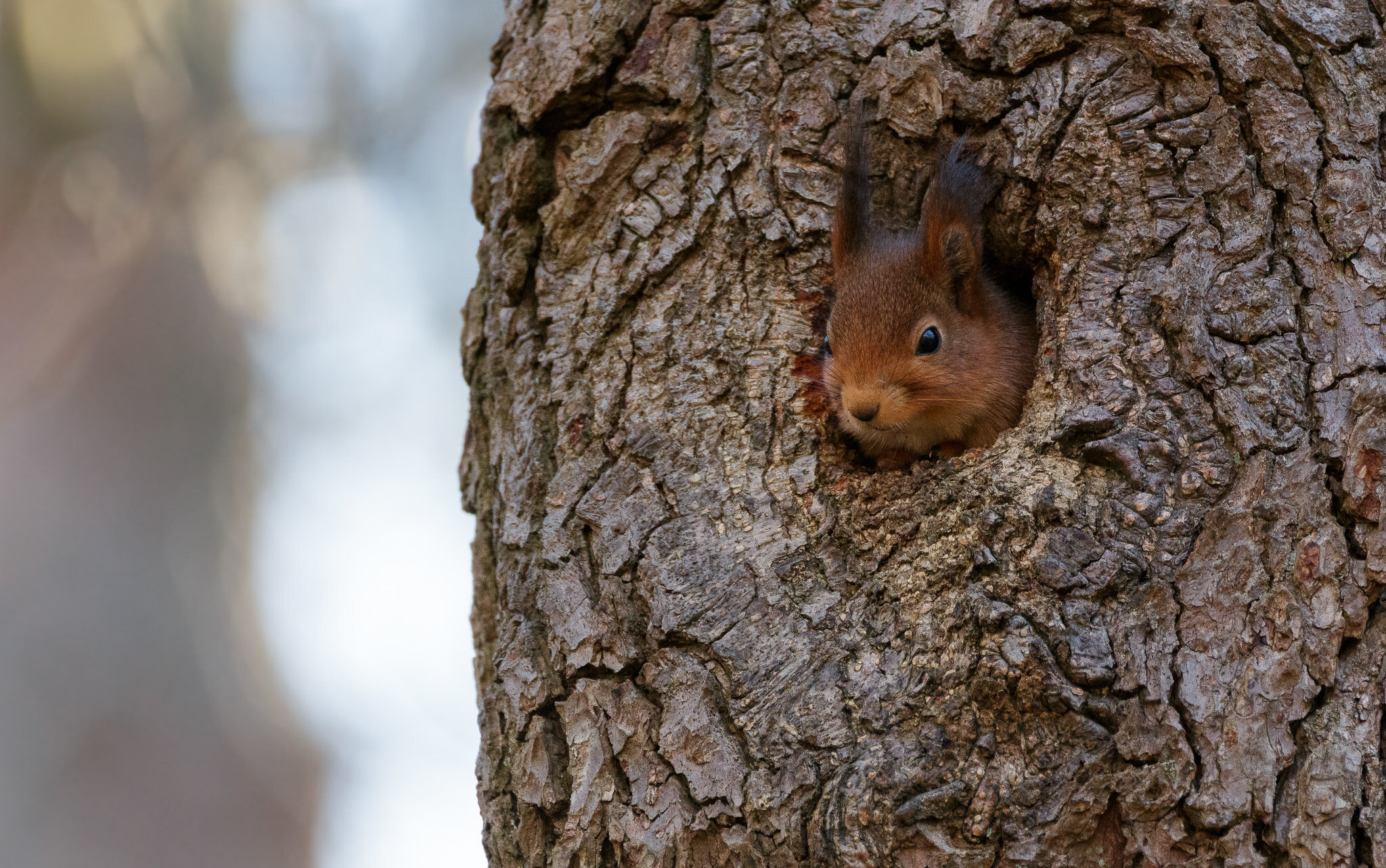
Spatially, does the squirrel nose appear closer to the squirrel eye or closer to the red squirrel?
the red squirrel

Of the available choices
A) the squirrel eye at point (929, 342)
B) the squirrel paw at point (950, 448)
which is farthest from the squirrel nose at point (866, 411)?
the squirrel paw at point (950, 448)

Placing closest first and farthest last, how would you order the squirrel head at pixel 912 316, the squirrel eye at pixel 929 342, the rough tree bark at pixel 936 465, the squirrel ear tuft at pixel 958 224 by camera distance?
the rough tree bark at pixel 936 465
the squirrel ear tuft at pixel 958 224
the squirrel head at pixel 912 316
the squirrel eye at pixel 929 342

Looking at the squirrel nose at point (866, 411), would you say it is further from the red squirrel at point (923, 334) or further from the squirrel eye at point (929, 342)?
the squirrel eye at point (929, 342)

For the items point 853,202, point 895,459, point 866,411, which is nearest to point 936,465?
point 866,411

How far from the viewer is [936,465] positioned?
2.50 meters

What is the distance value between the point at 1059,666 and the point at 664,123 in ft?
5.42

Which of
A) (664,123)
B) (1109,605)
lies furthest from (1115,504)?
(664,123)

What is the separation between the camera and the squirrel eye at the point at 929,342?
319cm

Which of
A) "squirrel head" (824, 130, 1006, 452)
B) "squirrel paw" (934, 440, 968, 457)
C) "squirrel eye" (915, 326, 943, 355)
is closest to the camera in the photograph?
"squirrel head" (824, 130, 1006, 452)

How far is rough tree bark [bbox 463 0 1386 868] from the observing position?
1.90 m

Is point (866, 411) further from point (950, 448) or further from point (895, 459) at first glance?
point (950, 448)

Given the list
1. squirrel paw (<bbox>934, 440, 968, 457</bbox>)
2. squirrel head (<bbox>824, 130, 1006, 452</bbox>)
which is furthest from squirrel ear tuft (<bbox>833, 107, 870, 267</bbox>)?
squirrel paw (<bbox>934, 440, 968, 457</bbox>)

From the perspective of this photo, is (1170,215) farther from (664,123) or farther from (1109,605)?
(664,123)

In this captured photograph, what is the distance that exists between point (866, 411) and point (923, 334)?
18.2 inches
